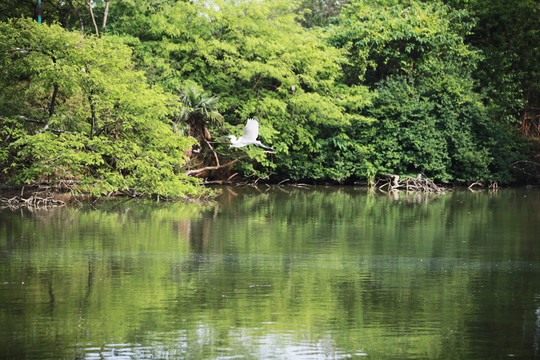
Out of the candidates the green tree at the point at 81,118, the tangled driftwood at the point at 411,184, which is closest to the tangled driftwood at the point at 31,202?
the green tree at the point at 81,118

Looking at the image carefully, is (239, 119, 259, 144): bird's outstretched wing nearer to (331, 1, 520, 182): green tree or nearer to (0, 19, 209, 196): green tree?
(0, 19, 209, 196): green tree

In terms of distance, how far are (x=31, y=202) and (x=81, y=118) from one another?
2.59m

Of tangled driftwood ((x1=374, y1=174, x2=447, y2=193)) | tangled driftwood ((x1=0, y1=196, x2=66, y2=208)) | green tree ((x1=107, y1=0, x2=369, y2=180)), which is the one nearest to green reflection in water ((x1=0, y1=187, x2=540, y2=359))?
tangled driftwood ((x1=0, y1=196, x2=66, y2=208))

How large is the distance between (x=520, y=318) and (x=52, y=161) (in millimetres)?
12856

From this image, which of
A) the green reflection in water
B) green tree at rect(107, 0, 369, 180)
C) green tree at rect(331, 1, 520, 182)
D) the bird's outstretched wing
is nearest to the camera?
the green reflection in water

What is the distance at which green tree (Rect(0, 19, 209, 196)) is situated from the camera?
Result: 57.7 feet

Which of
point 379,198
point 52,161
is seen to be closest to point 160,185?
point 52,161

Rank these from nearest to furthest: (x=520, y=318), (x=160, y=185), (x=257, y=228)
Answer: (x=520, y=318)
(x=257, y=228)
(x=160, y=185)

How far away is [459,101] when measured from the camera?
93.4 feet

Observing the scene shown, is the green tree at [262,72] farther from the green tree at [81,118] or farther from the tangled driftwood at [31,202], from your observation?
the tangled driftwood at [31,202]

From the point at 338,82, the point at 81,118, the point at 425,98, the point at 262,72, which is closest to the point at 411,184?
the point at 425,98

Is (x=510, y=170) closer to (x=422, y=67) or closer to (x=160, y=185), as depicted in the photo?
(x=422, y=67)

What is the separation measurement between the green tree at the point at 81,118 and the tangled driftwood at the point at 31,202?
52 centimetres

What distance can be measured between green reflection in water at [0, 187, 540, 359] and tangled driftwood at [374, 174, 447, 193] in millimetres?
10872
